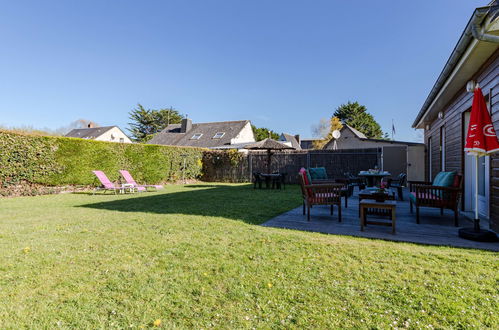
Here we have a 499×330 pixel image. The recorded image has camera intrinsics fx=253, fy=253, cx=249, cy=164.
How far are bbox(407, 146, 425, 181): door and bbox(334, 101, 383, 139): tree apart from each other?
27995 millimetres

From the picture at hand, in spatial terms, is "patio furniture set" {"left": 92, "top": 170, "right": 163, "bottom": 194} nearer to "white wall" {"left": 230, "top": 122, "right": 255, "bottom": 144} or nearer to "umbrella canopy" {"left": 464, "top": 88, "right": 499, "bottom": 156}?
"umbrella canopy" {"left": 464, "top": 88, "right": 499, "bottom": 156}

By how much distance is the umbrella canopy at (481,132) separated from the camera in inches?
143

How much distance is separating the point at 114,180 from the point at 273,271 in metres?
11.9

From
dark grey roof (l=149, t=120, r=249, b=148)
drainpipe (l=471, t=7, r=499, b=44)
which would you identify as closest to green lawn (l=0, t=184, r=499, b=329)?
drainpipe (l=471, t=7, r=499, b=44)

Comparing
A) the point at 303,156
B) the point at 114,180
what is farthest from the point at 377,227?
the point at 114,180

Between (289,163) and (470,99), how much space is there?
1041 centimetres

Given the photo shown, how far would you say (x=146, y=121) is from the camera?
43406mm

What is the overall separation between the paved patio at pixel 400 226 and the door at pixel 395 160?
8.22 m

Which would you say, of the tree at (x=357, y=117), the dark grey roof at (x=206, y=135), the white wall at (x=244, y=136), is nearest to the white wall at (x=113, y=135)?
the dark grey roof at (x=206, y=135)

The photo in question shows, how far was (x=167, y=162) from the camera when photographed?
14859mm

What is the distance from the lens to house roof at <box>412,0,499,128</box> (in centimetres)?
328

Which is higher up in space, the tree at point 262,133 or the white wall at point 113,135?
the tree at point 262,133

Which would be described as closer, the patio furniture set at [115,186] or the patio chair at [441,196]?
the patio chair at [441,196]

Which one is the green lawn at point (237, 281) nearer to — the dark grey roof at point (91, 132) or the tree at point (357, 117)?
the dark grey roof at point (91, 132)
